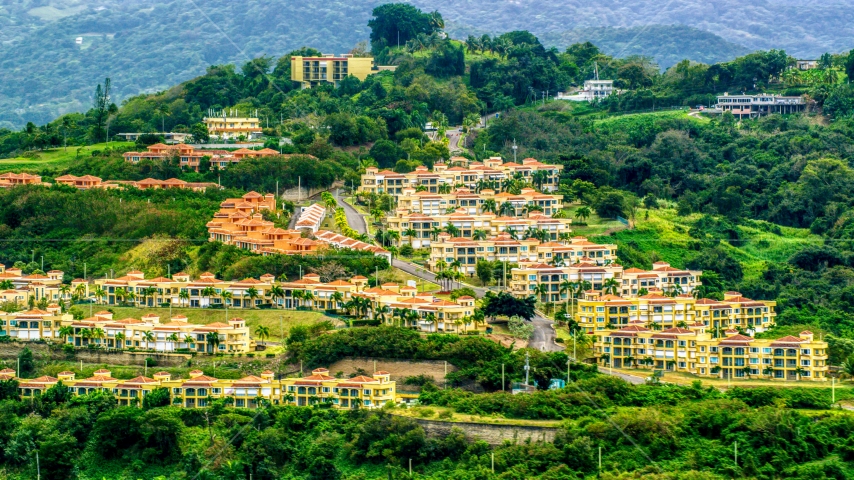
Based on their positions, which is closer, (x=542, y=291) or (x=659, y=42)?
(x=542, y=291)

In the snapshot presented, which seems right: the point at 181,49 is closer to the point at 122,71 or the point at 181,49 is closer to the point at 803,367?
the point at 122,71

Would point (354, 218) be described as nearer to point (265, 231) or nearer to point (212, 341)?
point (265, 231)

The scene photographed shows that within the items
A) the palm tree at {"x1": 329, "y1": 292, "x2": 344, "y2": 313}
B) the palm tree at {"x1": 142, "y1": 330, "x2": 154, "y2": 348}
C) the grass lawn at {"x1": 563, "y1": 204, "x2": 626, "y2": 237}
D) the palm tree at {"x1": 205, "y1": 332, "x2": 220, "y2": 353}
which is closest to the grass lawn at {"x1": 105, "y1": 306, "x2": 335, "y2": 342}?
the palm tree at {"x1": 329, "y1": 292, "x2": 344, "y2": 313}

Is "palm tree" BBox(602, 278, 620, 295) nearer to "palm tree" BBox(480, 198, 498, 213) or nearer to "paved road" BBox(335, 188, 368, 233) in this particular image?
"palm tree" BBox(480, 198, 498, 213)

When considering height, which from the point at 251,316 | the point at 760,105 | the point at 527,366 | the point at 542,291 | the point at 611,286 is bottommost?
the point at 527,366

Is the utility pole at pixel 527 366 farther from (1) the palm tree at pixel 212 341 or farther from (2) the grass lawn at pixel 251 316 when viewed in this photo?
(1) the palm tree at pixel 212 341

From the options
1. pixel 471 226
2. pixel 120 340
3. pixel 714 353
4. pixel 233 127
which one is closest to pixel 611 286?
pixel 714 353

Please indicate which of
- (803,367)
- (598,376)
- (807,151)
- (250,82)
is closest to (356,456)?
(598,376)

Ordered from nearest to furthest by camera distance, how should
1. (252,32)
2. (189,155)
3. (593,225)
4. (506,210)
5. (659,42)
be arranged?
(506,210)
(593,225)
(189,155)
(659,42)
(252,32)
